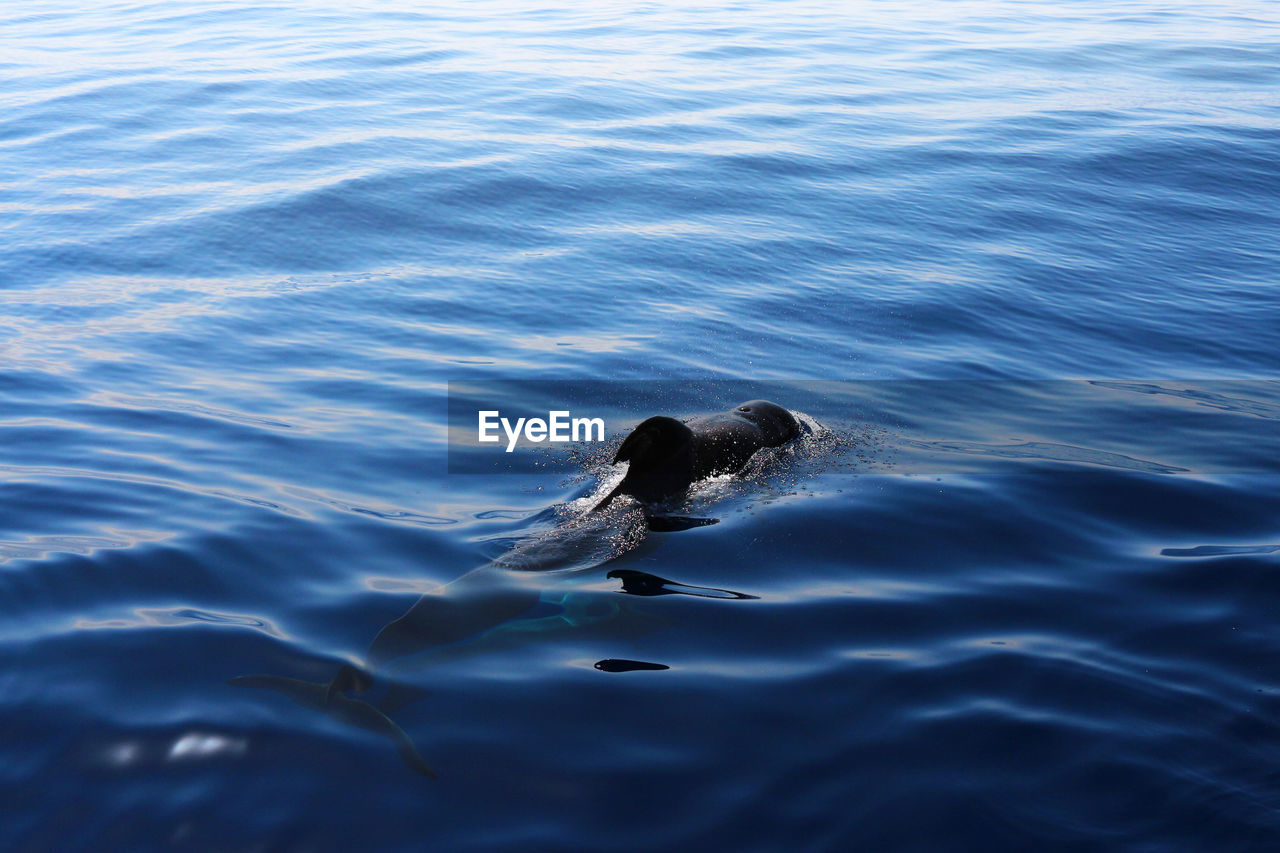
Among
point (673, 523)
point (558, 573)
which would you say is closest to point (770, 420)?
point (673, 523)

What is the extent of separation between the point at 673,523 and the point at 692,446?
0.69m

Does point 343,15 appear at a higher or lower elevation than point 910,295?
higher

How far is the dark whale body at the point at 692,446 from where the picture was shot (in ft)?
25.5

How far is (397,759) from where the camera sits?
16.7ft

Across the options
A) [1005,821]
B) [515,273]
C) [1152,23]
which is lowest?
[1005,821]

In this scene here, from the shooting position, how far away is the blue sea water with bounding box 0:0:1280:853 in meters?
4.99

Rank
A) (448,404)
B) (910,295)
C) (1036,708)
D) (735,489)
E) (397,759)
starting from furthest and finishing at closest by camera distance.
Answer: (910,295) → (448,404) → (735,489) → (1036,708) → (397,759)

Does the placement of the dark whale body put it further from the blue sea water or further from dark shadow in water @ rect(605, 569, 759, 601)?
dark shadow in water @ rect(605, 569, 759, 601)

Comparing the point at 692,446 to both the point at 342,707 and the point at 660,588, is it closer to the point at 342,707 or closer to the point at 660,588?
the point at 660,588

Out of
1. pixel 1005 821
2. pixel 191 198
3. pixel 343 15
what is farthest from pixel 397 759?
pixel 343 15

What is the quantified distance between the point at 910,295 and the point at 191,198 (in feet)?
40.7

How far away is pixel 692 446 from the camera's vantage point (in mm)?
8008

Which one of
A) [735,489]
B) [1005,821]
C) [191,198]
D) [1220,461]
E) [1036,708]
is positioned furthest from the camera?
[191,198]

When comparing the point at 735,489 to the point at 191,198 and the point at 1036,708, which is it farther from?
the point at 191,198
